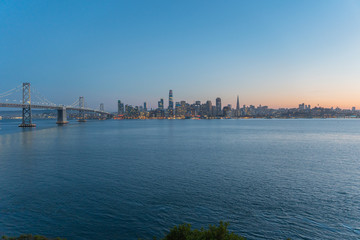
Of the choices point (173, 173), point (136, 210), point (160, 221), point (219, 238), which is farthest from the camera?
point (173, 173)

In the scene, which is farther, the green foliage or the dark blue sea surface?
the dark blue sea surface

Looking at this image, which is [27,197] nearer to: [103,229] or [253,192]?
[103,229]

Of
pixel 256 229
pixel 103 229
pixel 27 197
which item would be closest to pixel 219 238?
pixel 256 229

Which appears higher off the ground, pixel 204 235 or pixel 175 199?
pixel 204 235

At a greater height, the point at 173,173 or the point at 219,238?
the point at 219,238

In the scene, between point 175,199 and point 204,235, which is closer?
point 204,235

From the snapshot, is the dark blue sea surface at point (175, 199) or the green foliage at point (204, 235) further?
the dark blue sea surface at point (175, 199)

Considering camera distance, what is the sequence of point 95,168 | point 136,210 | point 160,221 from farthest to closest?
point 95,168 < point 136,210 < point 160,221

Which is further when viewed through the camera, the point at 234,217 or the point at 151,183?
the point at 151,183

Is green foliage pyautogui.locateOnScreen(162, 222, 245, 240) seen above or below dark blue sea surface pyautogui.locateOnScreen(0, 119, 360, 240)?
above

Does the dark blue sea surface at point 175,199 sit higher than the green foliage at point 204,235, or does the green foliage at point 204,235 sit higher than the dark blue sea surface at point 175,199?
the green foliage at point 204,235
